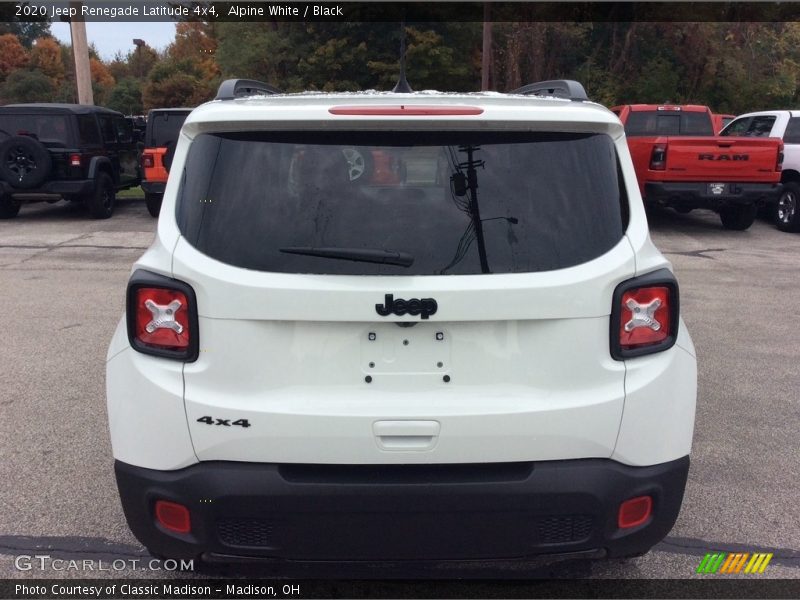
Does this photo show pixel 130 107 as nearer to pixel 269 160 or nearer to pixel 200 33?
pixel 200 33

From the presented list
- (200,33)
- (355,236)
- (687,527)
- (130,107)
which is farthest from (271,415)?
(200,33)

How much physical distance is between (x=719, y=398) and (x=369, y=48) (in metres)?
26.8

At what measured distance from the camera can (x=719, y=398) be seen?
5.05 m

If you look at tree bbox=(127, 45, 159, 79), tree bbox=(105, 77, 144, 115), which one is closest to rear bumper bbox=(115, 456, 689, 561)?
tree bbox=(105, 77, 144, 115)

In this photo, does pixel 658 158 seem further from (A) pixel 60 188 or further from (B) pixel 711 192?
(A) pixel 60 188

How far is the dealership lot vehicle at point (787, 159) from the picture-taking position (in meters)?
12.7

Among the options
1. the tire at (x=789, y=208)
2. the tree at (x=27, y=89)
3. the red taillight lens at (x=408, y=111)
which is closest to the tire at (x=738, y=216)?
the tire at (x=789, y=208)

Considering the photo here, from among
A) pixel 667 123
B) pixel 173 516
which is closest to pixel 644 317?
pixel 173 516

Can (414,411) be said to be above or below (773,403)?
above

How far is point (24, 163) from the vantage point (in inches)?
500

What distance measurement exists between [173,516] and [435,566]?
0.89 m

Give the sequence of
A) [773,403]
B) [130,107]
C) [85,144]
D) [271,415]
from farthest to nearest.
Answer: [130,107]
[85,144]
[773,403]
[271,415]

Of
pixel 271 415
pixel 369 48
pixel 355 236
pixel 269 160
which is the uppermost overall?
pixel 369 48

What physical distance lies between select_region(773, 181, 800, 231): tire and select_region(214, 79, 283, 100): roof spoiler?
1162cm
